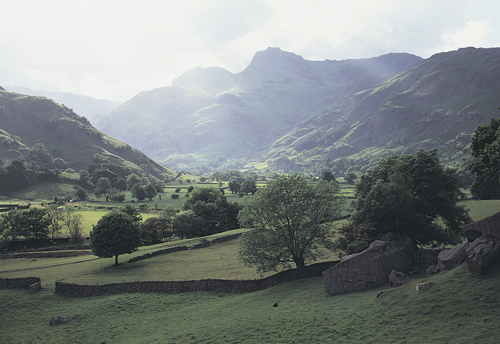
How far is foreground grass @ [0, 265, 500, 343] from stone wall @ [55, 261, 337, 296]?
1306 millimetres

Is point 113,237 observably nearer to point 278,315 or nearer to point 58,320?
point 58,320

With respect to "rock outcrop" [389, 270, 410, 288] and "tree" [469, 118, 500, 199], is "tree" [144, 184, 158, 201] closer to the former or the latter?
"tree" [469, 118, 500, 199]

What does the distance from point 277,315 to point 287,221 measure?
16.6 meters

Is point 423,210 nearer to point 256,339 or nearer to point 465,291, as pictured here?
point 465,291

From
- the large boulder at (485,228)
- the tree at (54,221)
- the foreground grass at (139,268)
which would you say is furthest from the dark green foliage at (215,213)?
the large boulder at (485,228)

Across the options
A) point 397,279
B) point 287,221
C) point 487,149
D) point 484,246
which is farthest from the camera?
point 287,221

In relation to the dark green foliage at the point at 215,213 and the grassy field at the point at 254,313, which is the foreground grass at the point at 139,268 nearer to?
the grassy field at the point at 254,313

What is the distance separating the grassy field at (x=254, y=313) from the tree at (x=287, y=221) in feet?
15.0

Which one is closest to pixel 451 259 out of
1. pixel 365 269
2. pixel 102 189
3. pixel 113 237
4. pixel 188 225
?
pixel 365 269

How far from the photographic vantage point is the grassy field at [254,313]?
1995 cm

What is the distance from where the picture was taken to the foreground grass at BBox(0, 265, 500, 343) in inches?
778

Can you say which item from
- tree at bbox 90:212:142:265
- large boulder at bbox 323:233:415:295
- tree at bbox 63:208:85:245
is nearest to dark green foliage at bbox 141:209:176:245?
tree at bbox 63:208:85:245

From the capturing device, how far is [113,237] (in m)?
61.8

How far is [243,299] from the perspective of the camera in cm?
3625
